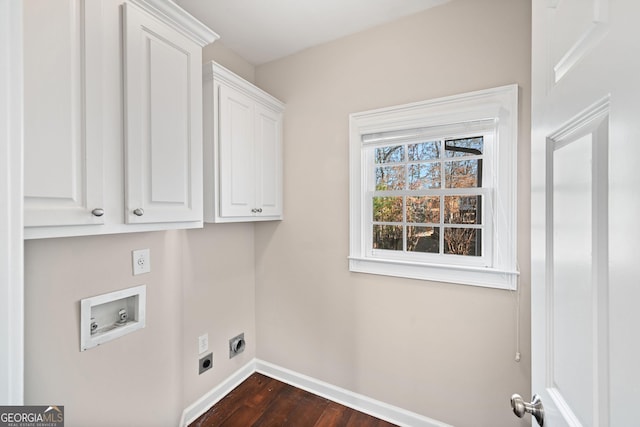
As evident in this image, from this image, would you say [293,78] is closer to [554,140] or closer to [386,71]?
[386,71]

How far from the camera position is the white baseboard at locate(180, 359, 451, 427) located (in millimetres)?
1691

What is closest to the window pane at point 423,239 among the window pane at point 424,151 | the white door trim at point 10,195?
the window pane at point 424,151

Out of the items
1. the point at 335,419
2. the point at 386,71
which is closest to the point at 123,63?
the point at 386,71

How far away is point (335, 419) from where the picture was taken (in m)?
1.75

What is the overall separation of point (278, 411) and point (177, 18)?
7.49 feet

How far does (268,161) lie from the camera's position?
6.49ft

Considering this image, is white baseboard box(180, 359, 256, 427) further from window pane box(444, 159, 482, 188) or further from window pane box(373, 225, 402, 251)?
window pane box(444, 159, 482, 188)

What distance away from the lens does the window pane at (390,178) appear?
1800 millimetres

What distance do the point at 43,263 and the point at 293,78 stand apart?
180 centimetres

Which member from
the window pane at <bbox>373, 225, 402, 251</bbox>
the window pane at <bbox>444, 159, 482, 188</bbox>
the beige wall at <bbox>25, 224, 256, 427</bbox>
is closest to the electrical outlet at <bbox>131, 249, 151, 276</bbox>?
the beige wall at <bbox>25, 224, 256, 427</bbox>

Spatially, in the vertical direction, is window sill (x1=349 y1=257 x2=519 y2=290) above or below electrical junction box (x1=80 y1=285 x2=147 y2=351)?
above

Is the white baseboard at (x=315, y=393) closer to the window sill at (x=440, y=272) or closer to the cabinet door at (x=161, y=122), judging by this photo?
the window sill at (x=440, y=272)

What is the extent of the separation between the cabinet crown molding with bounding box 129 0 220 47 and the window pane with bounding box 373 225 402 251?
1.46 metres

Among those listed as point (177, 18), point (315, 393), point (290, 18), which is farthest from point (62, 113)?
point (315, 393)
